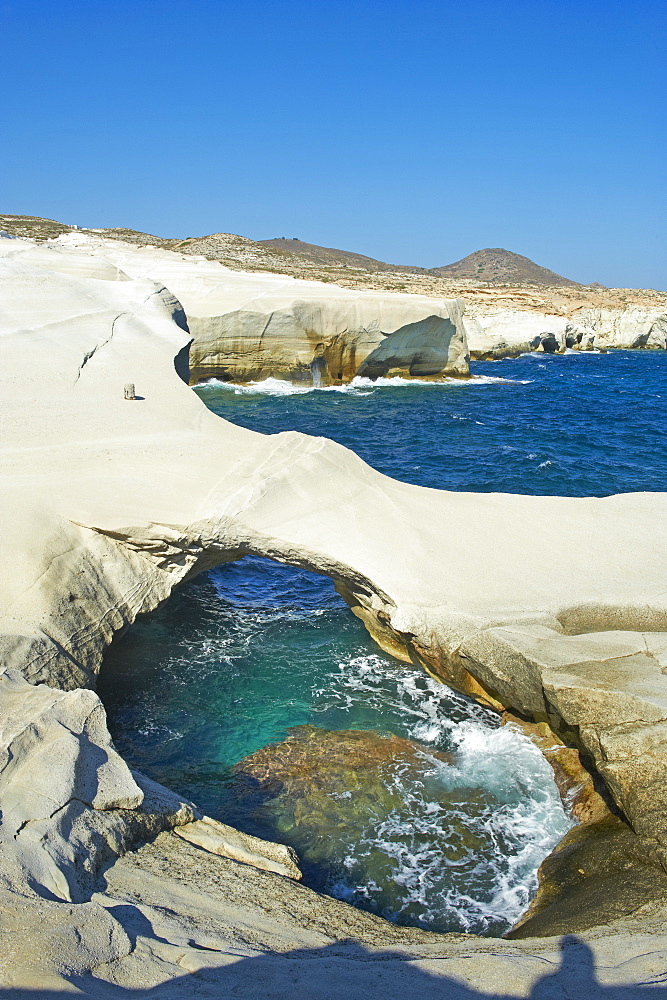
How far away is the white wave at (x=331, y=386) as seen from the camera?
101 ft

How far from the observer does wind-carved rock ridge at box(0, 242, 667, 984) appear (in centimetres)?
474

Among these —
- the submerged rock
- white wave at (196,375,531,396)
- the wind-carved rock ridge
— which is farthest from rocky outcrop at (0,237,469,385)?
the submerged rock

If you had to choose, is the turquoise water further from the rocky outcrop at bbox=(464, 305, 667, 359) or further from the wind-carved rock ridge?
the rocky outcrop at bbox=(464, 305, 667, 359)

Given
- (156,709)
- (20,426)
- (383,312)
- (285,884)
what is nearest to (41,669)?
(156,709)

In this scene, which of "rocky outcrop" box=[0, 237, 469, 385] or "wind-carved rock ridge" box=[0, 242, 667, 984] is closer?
"wind-carved rock ridge" box=[0, 242, 667, 984]

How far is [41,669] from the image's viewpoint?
7211 millimetres

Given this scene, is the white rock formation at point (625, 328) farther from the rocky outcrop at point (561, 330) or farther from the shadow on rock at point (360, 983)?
the shadow on rock at point (360, 983)

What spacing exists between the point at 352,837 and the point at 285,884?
147 centimetres

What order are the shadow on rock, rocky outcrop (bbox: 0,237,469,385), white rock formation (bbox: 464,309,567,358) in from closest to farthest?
the shadow on rock → rocky outcrop (bbox: 0,237,469,385) → white rock formation (bbox: 464,309,567,358)

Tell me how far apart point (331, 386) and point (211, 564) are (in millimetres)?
24216

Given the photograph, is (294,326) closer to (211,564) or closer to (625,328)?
(211,564)

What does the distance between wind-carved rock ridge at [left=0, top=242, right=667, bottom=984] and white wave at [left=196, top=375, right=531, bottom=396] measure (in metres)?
18.1

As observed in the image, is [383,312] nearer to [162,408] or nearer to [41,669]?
[162,408]

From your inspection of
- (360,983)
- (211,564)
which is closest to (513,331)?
(211,564)
